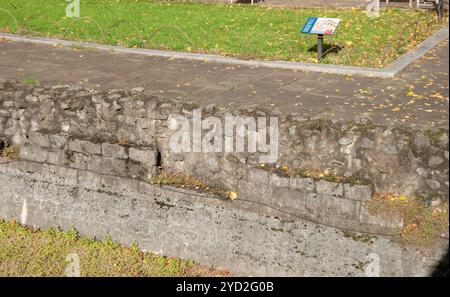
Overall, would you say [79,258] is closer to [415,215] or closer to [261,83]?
[415,215]

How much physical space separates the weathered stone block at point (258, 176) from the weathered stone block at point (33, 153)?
10.4 ft

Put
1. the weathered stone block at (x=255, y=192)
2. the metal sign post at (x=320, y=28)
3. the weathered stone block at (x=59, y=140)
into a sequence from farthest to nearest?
the metal sign post at (x=320, y=28)
the weathered stone block at (x=59, y=140)
the weathered stone block at (x=255, y=192)

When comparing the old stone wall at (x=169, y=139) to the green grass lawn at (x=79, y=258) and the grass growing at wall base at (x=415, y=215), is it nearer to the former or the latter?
the grass growing at wall base at (x=415, y=215)

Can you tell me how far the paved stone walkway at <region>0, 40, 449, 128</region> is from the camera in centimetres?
1249

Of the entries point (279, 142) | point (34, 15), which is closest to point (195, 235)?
point (279, 142)

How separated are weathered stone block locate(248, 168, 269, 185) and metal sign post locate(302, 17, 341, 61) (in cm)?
703

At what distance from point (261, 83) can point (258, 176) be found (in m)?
5.32

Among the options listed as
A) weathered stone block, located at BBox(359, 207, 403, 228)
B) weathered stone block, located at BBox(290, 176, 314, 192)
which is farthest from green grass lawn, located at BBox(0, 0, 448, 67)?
weathered stone block, located at BBox(359, 207, 403, 228)

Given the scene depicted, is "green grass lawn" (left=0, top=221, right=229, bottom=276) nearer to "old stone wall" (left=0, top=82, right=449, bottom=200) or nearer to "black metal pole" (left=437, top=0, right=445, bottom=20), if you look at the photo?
"old stone wall" (left=0, top=82, right=449, bottom=200)

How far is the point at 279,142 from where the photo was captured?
30.3ft

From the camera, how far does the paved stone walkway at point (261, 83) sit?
12.5 meters

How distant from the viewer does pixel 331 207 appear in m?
8.76

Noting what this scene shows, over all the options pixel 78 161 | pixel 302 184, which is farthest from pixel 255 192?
pixel 78 161

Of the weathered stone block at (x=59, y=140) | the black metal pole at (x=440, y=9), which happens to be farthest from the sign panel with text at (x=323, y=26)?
the weathered stone block at (x=59, y=140)
